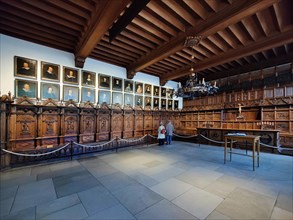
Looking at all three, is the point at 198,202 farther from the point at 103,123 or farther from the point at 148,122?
the point at 148,122

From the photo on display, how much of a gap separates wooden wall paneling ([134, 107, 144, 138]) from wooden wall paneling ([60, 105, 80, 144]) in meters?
3.54

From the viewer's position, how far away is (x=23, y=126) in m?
5.50

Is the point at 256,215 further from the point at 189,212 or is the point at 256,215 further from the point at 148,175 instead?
the point at 148,175

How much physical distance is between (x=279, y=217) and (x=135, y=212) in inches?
98.8

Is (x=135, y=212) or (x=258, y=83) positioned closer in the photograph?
(x=135, y=212)

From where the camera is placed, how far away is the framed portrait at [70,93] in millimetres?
6708

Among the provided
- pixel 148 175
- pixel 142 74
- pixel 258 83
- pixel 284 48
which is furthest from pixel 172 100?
pixel 148 175

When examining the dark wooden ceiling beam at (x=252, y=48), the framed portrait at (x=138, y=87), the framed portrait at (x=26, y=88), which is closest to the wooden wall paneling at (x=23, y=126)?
the framed portrait at (x=26, y=88)

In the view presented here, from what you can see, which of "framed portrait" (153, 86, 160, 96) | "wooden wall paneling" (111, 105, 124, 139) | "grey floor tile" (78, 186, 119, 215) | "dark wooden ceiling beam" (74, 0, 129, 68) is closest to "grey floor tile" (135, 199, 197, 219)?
"grey floor tile" (78, 186, 119, 215)

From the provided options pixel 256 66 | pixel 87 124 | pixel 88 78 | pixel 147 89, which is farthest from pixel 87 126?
pixel 256 66

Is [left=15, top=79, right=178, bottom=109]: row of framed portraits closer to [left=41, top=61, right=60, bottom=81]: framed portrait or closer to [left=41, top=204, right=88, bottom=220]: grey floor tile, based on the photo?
[left=41, top=61, right=60, bottom=81]: framed portrait

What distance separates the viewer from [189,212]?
2.51 meters

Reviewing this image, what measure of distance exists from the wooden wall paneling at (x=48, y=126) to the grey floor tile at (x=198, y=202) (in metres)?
5.73

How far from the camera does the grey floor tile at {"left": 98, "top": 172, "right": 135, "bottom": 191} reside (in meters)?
3.49
